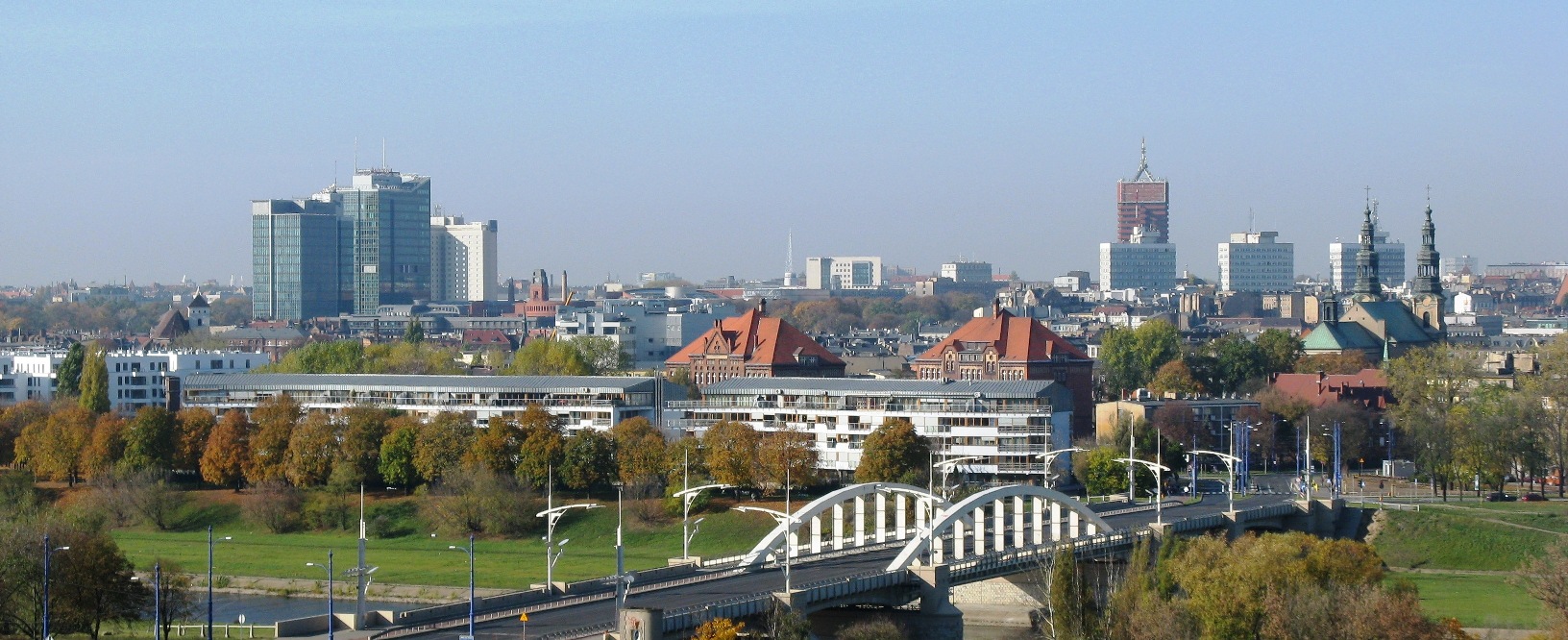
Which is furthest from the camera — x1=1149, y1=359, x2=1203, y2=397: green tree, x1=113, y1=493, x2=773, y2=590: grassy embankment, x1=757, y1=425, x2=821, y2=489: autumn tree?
x1=1149, y1=359, x2=1203, y2=397: green tree

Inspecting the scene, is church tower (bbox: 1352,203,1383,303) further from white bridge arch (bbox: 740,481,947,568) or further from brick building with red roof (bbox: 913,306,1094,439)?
white bridge arch (bbox: 740,481,947,568)

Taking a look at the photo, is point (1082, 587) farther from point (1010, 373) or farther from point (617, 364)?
point (617, 364)

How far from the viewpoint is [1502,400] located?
11244 cm

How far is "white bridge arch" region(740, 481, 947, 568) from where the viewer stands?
73.2m

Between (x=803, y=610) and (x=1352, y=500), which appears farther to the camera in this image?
(x=1352, y=500)

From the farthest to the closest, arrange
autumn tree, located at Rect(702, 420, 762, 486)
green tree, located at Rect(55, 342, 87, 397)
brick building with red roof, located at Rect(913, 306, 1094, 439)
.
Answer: green tree, located at Rect(55, 342, 87, 397) → brick building with red roof, located at Rect(913, 306, 1094, 439) → autumn tree, located at Rect(702, 420, 762, 486)

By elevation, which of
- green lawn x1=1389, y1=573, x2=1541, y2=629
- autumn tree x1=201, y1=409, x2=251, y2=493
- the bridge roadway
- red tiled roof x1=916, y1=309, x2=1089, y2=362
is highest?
red tiled roof x1=916, y1=309, x2=1089, y2=362

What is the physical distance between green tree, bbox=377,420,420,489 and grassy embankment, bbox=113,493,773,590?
165cm

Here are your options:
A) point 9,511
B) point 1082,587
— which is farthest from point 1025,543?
point 9,511

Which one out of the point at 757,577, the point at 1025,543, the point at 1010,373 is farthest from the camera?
the point at 1010,373

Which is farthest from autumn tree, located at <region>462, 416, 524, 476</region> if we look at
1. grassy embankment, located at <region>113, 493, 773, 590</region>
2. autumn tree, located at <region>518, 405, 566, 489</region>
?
grassy embankment, located at <region>113, 493, 773, 590</region>

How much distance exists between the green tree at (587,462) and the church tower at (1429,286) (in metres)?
99.1

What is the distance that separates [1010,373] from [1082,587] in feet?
207

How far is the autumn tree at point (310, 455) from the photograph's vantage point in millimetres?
106125
